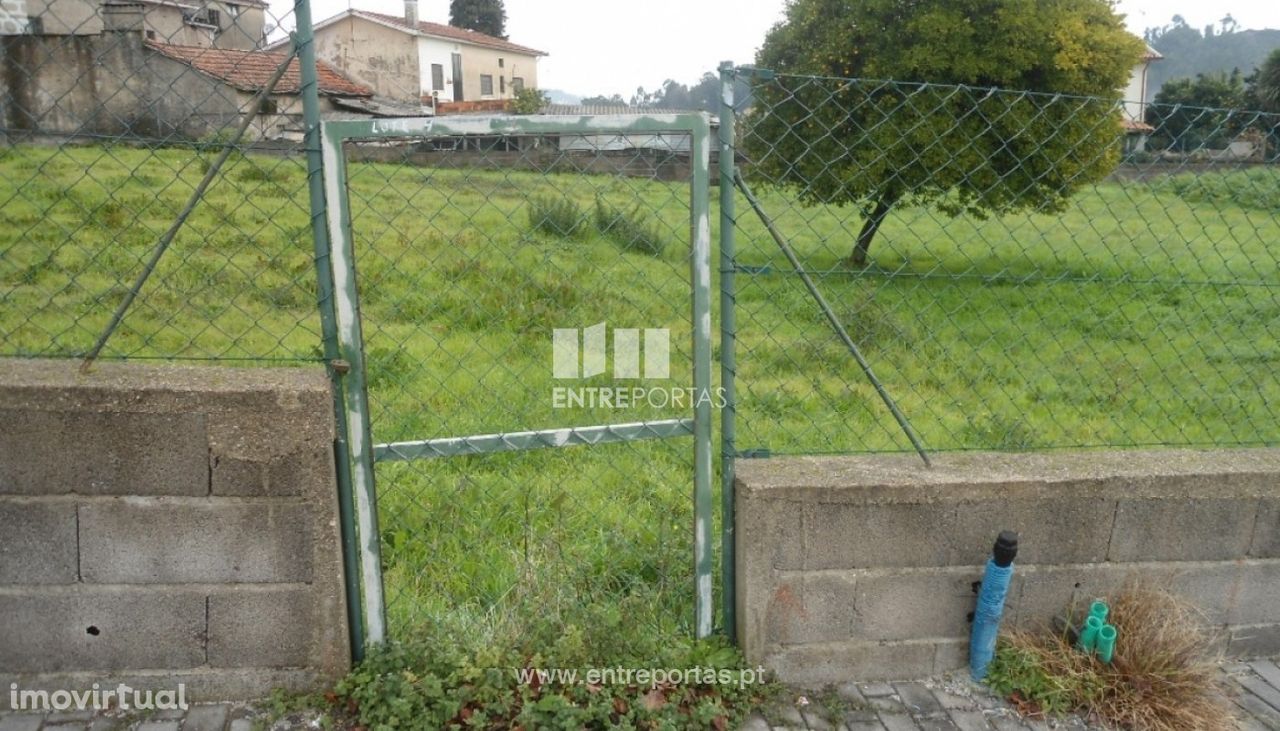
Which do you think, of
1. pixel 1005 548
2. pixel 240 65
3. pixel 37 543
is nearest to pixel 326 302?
pixel 240 65

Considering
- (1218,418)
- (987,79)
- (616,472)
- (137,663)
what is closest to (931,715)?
(616,472)

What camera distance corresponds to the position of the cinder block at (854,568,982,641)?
284 centimetres

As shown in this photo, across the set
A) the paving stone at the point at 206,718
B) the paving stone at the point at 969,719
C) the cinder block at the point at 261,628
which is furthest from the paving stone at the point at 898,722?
the paving stone at the point at 206,718

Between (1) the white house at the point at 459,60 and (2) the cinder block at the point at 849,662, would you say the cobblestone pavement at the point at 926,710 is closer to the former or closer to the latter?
(2) the cinder block at the point at 849,662

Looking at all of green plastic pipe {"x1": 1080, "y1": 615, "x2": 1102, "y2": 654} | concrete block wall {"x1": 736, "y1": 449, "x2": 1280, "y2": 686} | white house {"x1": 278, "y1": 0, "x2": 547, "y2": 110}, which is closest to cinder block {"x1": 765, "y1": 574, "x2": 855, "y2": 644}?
concrete block wall {"x1": 736, "y1": 449, "x2": 1280, "y2": 686}

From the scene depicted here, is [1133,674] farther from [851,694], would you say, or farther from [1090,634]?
[851,694]

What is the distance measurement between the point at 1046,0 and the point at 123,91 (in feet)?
32.4

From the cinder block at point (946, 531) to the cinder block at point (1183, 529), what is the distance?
0.24 feet

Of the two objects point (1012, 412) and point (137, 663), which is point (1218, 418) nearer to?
point (1012, 412)

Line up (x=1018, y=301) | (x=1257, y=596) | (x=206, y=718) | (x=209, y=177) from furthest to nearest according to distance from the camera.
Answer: (x=1018, y=301), (x=1257, y=596), (x=206, y=718), (x=209, y=177)

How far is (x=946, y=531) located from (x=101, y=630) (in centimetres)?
264

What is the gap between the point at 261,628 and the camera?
2660 mm

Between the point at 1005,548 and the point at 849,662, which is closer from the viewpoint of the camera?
the point at 1005,548

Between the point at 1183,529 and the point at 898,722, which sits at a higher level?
the point at 1183,529
